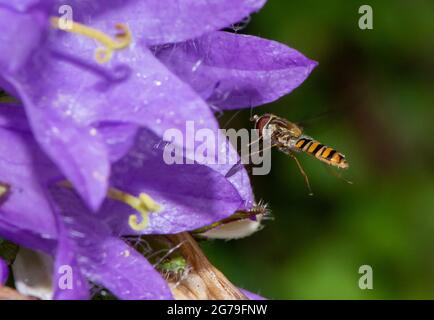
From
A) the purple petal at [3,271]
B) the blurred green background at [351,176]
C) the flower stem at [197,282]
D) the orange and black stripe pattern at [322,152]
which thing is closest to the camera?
the purple petal at [3,271]

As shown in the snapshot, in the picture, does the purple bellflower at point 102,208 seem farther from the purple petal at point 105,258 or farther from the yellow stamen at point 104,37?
the yellow stamen at point 104,37

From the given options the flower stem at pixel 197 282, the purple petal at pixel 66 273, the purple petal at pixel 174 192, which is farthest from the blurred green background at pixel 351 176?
the purple petal at pixel 66 273

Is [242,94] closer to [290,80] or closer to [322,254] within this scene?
[290,80]

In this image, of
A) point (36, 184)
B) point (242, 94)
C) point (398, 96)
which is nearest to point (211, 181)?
point (242, 94)

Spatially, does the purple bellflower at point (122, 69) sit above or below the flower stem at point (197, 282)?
above

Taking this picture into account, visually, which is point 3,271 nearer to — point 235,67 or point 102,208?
point 102,208

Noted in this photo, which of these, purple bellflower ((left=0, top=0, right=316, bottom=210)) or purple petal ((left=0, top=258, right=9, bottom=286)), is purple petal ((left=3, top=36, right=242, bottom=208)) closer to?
purple bellflower ((left=0, top=0, right=316, bottom=210))

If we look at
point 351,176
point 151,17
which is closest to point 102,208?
point 151,17
